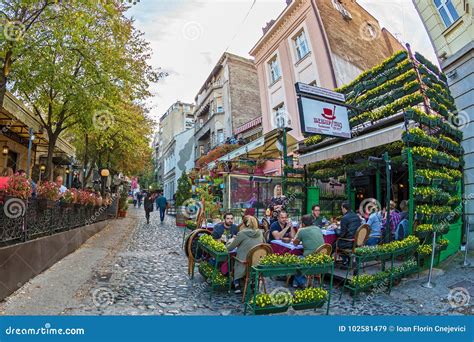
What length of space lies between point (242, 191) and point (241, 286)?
6.75 metres

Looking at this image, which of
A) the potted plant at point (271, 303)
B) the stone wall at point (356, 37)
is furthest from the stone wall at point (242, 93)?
the potted plant at point (271, 303)

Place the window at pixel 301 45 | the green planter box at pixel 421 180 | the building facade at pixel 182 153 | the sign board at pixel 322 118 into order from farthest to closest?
the building facade at pixel 182 153 < the window at pixel 301 45 < the sign board at pixel 322 118 < the green planter box at pixel 421 180

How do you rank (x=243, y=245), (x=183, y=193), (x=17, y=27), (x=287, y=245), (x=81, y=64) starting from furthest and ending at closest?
(x=183, y=193), (x=81, y=64), (x=17, y=27), (x=287, y=245), (x=243, y=245)

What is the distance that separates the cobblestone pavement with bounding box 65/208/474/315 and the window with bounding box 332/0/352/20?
14.9 meters

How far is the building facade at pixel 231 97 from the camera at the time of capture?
2706 cm

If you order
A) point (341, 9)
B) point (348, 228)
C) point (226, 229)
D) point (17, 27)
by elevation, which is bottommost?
point (348, 228)

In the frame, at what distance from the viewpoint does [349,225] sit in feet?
22.2

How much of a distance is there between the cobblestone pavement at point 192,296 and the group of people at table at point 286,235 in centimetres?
69

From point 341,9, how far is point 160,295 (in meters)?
18.2

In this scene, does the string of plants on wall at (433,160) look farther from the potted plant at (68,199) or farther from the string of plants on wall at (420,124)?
the potted plant at (68,199)

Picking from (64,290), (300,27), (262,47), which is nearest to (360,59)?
(300,27)

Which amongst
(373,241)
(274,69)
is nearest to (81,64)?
(373,241)

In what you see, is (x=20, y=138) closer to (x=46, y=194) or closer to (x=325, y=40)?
(x=46, y=194)

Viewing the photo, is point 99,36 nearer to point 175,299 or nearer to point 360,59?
point 175,299
